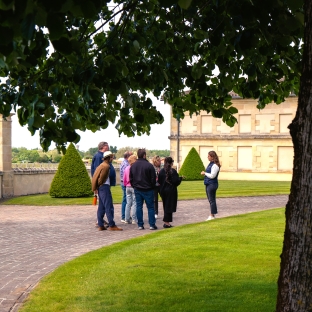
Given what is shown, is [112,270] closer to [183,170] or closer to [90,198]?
[90,198]

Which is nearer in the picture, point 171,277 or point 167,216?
point 171,277

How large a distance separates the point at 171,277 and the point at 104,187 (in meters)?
5.72

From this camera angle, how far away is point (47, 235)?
1376 cm

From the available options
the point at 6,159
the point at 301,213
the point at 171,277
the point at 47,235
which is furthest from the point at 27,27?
the point at 6,159

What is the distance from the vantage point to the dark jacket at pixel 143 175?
45.5 feet

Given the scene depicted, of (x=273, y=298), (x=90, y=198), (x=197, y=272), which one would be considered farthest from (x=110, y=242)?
(x=90, y=198)

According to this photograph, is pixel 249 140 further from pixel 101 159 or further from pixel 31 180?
pixel 101 159

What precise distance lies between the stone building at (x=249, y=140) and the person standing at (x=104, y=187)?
35.6 metres

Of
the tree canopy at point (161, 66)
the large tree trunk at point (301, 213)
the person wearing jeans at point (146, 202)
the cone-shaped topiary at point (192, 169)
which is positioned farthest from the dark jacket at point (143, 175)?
the cone-shaped topiary at point (192, 169)

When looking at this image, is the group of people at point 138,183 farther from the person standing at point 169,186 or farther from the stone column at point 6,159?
the stone column at point 6,159

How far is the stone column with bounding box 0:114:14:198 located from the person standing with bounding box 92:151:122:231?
47.1ft

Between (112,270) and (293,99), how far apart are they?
41324 millimetres

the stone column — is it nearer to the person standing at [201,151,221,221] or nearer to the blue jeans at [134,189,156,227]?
the person standing at [201,151,221,221]

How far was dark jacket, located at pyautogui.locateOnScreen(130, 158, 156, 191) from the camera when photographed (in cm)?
1388
